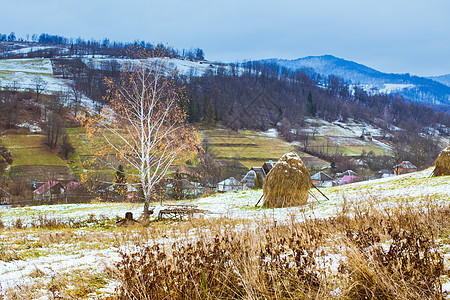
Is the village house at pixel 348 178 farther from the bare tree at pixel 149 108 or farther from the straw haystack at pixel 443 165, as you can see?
the bare tree at pixel 149 108

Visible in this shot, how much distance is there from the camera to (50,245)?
8.00 meters

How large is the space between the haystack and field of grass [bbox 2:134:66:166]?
57843 millimetres

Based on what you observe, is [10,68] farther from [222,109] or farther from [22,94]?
[222,109]

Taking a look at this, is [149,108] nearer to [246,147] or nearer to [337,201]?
[337,201]

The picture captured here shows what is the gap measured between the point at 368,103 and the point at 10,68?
21291 centimetres

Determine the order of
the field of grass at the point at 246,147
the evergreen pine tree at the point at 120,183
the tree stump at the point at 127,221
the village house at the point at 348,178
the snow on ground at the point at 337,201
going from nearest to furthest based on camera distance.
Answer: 1. the snow on ground at the point at 337,201
2. the tree stump at the point at 127,221
3. the evergreen pine tree at the point at 120,183
4. the village house at the point at 348,178
5. the field of grass at the point at 246,147

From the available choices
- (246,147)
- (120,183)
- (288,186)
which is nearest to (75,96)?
(246,147)

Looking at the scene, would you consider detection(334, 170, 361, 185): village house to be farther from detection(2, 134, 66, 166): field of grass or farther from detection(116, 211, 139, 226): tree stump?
detection(2, 134, 66, 166): field of grass

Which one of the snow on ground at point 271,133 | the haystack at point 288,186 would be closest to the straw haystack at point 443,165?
the haystack at point 288,186

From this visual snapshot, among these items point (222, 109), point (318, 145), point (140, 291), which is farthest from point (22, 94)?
point (140, 291)

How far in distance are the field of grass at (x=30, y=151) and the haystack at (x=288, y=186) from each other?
57843mm

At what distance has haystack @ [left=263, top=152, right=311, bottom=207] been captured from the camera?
14484 millimetres

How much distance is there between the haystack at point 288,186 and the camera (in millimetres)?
14484

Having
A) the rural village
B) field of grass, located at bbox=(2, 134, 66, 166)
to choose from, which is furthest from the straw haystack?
field of grass, located at bbox=(2, 134, 66, 166)
